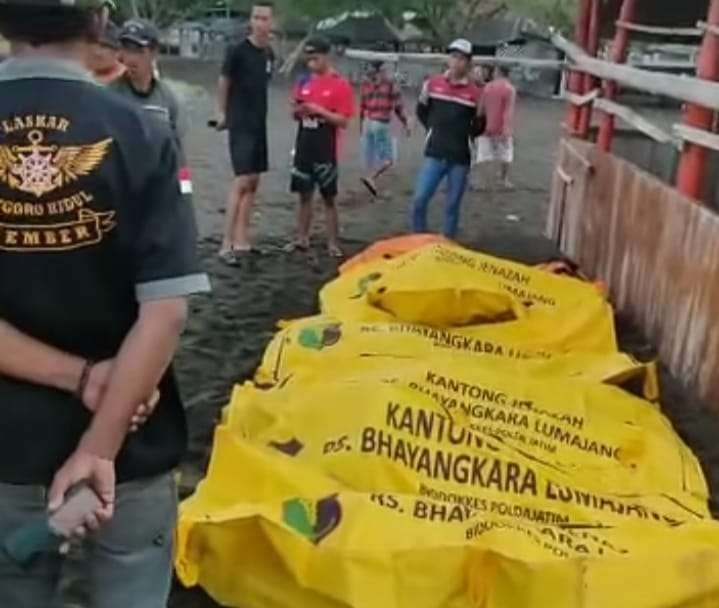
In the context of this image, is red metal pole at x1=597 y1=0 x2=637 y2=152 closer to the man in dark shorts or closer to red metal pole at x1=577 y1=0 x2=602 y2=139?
red metal pole at x1=577 y1=0 x2=602 y2=139

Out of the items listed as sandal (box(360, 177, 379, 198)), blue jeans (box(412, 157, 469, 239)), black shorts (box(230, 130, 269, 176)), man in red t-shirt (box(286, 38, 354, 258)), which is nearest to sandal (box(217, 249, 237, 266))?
black shorts (box(230, 130, 269, 176))

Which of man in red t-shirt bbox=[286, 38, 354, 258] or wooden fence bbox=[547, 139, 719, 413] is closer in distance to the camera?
wooden fence bbox=[547, 139, 719, 413]

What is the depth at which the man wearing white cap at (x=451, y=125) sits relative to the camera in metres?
9.88

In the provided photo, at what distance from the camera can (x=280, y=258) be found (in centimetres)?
966

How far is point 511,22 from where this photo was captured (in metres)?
55.6

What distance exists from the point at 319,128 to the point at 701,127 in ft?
10.4

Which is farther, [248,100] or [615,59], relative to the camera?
[615,59]

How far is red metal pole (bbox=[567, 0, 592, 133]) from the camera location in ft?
35.2

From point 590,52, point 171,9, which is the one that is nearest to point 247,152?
point 590,52

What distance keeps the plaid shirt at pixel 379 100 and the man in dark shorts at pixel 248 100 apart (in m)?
5.35

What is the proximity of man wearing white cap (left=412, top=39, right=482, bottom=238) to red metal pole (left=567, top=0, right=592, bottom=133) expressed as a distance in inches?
38.5

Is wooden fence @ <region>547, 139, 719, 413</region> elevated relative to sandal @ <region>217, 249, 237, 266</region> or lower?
elevated

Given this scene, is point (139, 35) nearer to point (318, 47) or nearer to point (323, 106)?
point (323, 106)

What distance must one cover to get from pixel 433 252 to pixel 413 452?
2.54 metres
